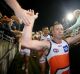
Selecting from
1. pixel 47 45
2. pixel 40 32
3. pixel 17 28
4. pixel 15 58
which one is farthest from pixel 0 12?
pixel 47 45

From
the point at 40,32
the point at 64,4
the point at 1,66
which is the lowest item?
the point at 1,66

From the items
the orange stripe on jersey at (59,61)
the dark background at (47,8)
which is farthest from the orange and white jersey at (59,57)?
the dark background at (47,8)

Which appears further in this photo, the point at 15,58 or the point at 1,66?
the point at 15,58

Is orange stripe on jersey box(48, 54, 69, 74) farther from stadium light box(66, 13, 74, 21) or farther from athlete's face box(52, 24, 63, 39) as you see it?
stadium light box(66, 13, 74, 21)

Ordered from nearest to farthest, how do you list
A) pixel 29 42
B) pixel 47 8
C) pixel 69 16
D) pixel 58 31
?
pixel 29 42 → pixel 58 31 → pixel 69 16 → pixel 47 8

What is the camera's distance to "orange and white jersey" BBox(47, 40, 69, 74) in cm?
256

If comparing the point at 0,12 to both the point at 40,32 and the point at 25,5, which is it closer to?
the point at 25,5

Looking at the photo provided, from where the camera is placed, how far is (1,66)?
143 inches

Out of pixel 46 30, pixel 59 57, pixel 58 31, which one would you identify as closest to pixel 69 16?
pixel 46 30

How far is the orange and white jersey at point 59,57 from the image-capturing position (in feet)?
8.40

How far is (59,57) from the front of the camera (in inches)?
102

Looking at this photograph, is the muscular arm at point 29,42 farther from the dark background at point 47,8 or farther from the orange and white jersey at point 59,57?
the dark background at point 47,8

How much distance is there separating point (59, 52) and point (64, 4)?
4.07ft

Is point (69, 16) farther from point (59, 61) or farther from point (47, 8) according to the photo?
point (59, 61)
